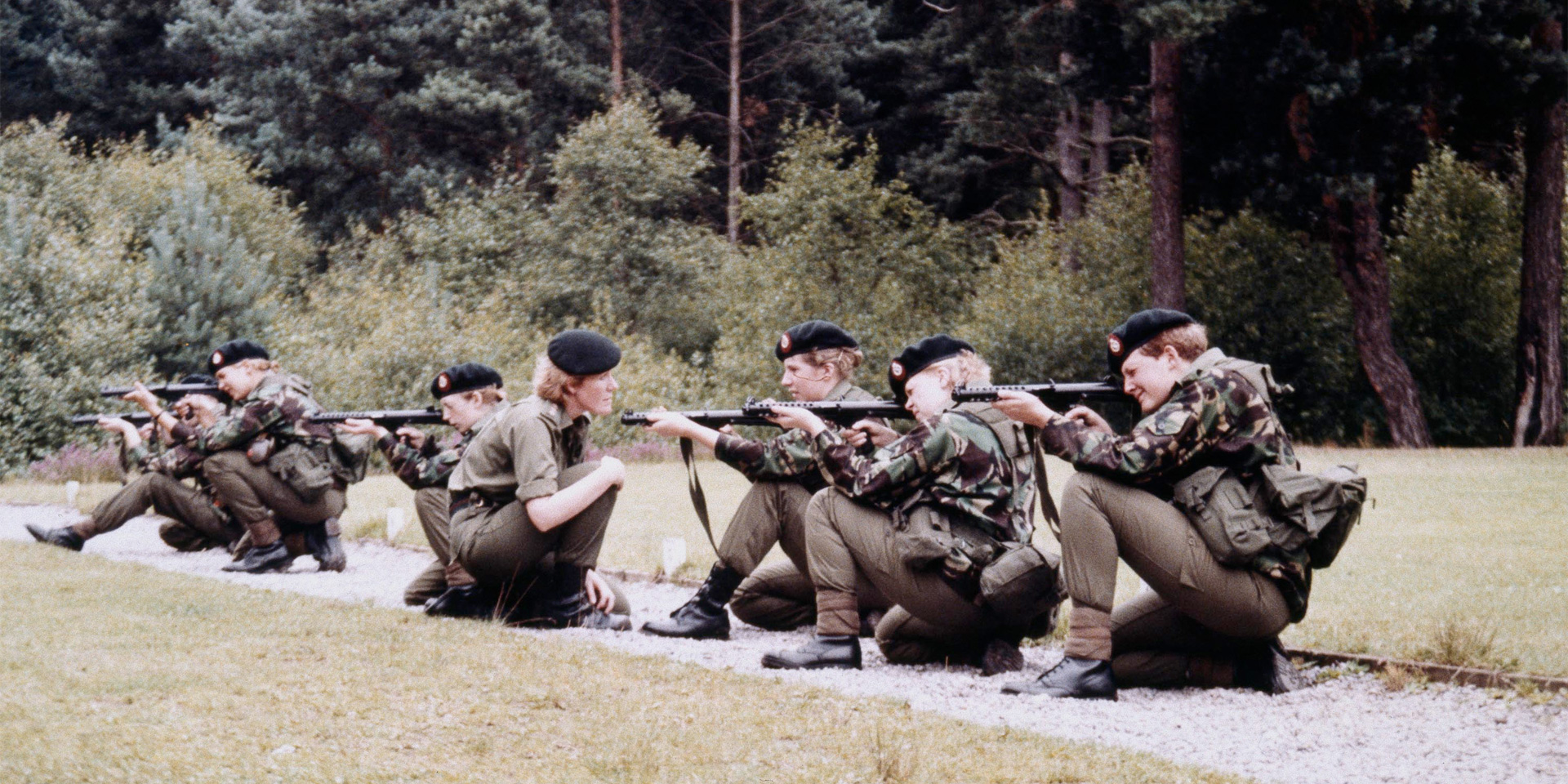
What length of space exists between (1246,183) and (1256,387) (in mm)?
21713

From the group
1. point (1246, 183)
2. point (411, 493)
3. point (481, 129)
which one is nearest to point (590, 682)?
point (411, 493)

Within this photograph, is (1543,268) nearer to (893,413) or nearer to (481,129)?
(893,413)

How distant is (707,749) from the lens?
17.4 feet

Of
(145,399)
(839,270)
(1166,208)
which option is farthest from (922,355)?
(839,270)

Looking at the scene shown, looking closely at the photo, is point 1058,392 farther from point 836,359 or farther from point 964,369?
point 836,359

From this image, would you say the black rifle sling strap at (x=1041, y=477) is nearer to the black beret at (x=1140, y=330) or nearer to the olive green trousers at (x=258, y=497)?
the black beret at (x=1140, y=330)

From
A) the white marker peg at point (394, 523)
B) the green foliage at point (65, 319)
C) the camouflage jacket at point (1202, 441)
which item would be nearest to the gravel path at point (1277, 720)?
the camouflage jacket at point (1202, 441)

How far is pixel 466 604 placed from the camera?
8.55 metres

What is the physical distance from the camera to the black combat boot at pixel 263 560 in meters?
11.3

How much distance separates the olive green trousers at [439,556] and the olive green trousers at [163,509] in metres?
2.67

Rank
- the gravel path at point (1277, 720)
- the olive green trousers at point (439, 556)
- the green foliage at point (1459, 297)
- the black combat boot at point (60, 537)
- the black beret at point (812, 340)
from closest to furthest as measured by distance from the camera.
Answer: the gravel path at point (1277, 720) → the black beret at point (812, 340) → the olive green trousers at point (439, 556) → the black combat boot at point (60, 537) → the green foliage at point (1459, 297)

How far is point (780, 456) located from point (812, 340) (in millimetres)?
659

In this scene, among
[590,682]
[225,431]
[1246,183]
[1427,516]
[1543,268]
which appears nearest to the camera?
[590,682]

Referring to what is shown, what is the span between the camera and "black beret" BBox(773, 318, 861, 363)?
8.29m
